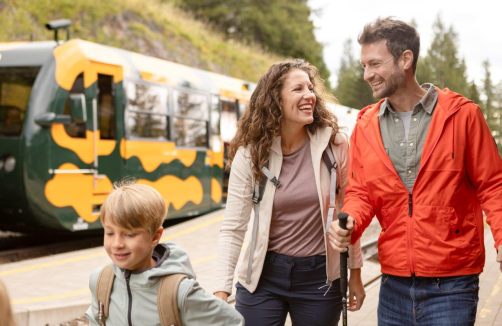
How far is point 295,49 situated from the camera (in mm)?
46344

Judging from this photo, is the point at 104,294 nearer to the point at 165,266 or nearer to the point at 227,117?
the point at 165,266

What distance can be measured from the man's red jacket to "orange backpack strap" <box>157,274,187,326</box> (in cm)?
93

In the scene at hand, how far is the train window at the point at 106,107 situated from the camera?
34.1 ft

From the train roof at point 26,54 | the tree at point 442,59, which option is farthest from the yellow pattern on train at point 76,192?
the tree at point 442,59

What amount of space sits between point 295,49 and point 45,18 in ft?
89.4

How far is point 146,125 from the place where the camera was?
1137 cm

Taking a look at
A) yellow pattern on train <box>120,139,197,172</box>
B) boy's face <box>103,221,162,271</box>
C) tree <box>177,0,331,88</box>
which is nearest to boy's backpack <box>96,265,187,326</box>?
boy's face <box>103,221,162,271</box>

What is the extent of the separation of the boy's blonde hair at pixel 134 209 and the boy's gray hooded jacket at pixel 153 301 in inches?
6.9

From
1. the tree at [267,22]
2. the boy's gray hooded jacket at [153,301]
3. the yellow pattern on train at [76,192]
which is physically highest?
the tree at [267,22]

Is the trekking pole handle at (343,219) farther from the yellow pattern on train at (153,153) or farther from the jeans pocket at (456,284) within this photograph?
the yellow pattern on train at (153,153)

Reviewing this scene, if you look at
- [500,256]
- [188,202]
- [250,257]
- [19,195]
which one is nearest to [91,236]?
[188,202]

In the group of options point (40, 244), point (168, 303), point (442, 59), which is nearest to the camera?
point (168, 303)

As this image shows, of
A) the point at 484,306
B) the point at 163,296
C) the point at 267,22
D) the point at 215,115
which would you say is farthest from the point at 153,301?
the point at 267,22

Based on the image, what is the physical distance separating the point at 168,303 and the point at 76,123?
7730 millimetres
